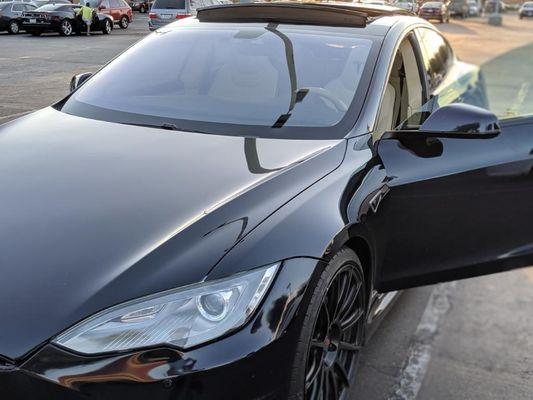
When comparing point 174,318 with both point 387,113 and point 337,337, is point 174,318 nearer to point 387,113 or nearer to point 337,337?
point 337,337

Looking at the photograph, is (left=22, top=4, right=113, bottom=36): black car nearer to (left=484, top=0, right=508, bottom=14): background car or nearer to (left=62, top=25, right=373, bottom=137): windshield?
(left=62, top=25, right=373, bottom=137): windshield

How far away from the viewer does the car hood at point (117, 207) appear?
1.67m

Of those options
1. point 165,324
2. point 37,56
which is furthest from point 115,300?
point 37,56

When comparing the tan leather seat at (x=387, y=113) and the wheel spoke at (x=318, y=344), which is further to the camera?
the tan leather seat at (x=387, y=113)

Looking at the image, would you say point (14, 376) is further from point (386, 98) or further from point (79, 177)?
point (386, 98)

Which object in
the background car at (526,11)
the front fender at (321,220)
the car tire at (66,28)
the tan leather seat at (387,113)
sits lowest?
the car tire at (66,28)

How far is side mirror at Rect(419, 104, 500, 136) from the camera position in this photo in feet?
8.57

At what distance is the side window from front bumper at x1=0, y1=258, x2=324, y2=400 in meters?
1.23

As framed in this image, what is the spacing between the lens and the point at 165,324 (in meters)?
1.66

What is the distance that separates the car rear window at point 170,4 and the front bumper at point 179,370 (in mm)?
21011

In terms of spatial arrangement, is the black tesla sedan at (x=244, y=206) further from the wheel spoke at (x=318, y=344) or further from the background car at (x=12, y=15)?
the background car at (x=12, y=15)

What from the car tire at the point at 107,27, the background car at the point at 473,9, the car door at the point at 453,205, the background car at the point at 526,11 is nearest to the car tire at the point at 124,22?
the car tire at the point at 107,27

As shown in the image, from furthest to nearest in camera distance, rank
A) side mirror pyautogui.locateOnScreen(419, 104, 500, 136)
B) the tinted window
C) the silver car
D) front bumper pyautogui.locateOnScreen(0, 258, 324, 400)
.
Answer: the silver car < the tinted window < side mirror pyautogui.locateOnScreen(419, 104, 500, 136) < front bumper pyautogui.locateOnScreen(0, 258, 324, 400)

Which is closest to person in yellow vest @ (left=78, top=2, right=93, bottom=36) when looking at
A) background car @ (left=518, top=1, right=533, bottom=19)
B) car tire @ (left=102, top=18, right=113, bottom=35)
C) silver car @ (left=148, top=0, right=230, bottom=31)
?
car tire @ (left=102, top=18, right=113, bottom=35)
